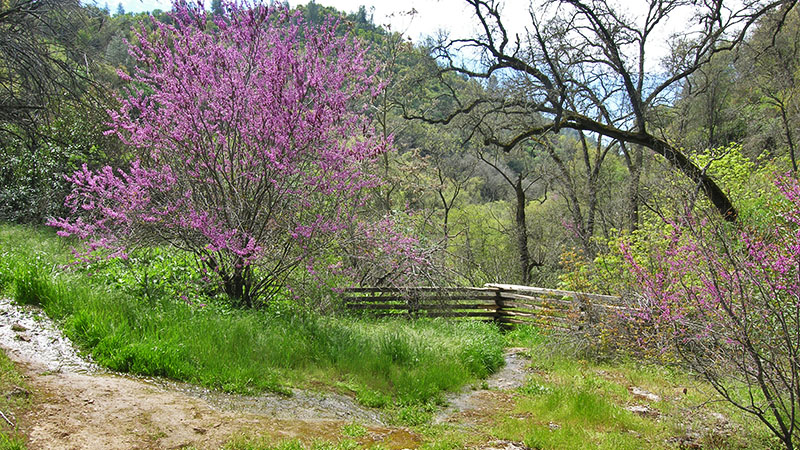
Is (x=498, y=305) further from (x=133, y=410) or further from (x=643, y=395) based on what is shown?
(x=133, y=410)

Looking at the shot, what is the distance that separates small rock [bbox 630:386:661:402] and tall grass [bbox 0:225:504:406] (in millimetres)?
2084

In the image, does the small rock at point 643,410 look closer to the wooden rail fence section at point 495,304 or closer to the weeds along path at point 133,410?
the wooden rail fence section at point 495,304

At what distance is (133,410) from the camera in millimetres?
3910

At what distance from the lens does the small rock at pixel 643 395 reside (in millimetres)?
6096

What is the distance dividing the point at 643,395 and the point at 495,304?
555 centimetres

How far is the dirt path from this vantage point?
11.7 feet

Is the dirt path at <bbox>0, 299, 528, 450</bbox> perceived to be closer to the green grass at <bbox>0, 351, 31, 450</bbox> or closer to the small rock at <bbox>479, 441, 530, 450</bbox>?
the green grass at <bbox>0, 351, 31, 450</bbox>

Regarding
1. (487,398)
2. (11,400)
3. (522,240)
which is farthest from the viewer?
(522,240)

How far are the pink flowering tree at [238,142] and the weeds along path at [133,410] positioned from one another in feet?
5.55

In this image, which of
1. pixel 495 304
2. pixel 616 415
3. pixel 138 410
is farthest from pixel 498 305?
pixel 138 410

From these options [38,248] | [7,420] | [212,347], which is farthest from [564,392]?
[38,248]

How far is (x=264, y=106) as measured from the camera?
6410 millimetres

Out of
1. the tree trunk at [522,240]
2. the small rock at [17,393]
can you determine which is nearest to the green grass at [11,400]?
the small rock at [17,393]

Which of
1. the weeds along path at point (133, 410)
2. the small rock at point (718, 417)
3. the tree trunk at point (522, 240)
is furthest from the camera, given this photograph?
the tree trunk at point (522, 240)
